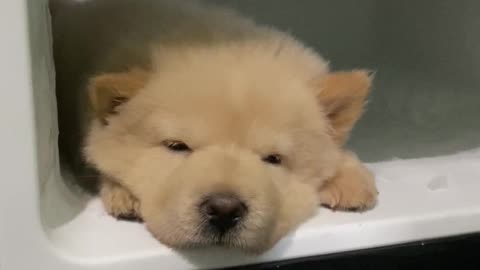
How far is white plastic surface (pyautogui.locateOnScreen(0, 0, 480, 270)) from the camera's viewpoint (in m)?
0.93

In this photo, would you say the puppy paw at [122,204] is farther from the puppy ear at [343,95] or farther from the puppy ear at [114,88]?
the puppy ear at [343,95]

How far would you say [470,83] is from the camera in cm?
183

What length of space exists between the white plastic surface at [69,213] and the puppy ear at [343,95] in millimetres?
114

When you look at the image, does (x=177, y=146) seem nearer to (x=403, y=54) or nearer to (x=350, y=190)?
(x=350, y=190)

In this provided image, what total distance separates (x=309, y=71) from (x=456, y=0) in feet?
2.53

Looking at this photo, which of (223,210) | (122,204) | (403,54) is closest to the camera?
(223,210)

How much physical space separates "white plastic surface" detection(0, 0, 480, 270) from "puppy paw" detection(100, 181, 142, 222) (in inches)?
0.4

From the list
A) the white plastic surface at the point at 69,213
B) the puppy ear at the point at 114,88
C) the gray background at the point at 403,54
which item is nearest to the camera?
the white plastic surface at the point at 69,213

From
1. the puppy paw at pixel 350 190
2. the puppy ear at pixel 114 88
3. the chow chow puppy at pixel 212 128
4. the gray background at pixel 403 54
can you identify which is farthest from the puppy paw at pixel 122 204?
the gray background at pixel 403 54

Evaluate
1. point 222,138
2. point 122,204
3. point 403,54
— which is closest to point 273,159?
point 222,138

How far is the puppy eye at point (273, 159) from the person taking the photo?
1.05 m

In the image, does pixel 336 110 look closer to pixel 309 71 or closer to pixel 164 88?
pixel 309 71

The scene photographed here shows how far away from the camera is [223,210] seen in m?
0.94

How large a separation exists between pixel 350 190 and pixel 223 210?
23 centimetres
